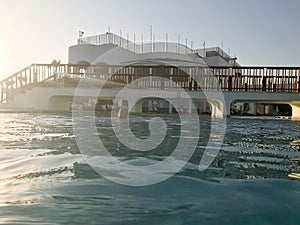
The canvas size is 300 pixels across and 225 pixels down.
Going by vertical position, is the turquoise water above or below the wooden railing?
below

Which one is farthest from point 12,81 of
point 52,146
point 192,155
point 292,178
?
point 292,178

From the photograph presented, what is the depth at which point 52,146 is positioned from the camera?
4465mm

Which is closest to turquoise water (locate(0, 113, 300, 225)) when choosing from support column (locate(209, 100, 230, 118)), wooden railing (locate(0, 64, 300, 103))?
support column (locate(209, 100, 230, 118))

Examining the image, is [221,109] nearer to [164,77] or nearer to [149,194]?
[164,77]

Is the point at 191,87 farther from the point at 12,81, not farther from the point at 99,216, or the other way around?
the point at 99,216

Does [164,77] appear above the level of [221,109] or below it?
above

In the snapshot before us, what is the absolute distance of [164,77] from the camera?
1650 cm

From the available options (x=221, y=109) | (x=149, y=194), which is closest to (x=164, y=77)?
(x=221, y=109)

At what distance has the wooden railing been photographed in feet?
49.5

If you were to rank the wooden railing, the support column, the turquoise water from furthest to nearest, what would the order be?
the wooden railing
the support column
the turquoise water

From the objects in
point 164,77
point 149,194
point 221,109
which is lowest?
point 149,194

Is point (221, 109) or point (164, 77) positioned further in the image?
point (164, 77)

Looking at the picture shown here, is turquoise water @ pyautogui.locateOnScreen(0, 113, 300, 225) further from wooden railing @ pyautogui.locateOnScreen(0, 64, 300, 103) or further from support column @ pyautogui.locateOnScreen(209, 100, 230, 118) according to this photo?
wooden railing @ pyautogui.locateOnScreen(0, 64, 300, 103)

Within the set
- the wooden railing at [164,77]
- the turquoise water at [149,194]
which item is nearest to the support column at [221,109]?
the wooden railing at [164,77]
